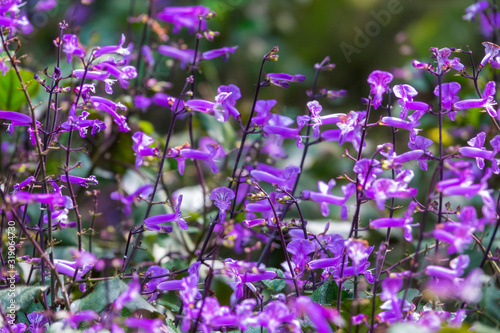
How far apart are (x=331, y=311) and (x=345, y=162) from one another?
180cm

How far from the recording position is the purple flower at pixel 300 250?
100cm

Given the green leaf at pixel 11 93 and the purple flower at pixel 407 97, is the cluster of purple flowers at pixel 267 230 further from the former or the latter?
the green leaf at pixel 11 93

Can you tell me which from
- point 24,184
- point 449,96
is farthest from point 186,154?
point 449,96

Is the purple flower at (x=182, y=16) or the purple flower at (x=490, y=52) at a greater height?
the purple flower at (x=490, y=52)

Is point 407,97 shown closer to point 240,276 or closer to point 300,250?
point 300,250

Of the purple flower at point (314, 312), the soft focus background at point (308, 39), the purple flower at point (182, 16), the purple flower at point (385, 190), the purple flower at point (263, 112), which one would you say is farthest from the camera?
the soft focus background at point (308, 39)

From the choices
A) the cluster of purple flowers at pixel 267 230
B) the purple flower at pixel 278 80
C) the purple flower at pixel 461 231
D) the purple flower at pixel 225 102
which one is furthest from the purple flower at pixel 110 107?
the purple flower at pixel 461 231

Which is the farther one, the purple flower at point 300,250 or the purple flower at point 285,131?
the purple flower at point 285,131

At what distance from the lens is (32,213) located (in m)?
1.55

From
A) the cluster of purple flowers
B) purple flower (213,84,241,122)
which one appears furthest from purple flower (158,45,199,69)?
purple flower (213,84,241,122)

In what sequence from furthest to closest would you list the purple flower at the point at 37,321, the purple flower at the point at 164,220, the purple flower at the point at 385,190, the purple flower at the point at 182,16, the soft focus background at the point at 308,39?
the soft focus background at the point at 308,39 < the purple flower at the point at 182,16 < the purple flower at the point at 164,220 < the purple flower at the point at 37,321 < the purple flower at the point at 385,190

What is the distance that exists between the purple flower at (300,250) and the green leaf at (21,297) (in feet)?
1.38

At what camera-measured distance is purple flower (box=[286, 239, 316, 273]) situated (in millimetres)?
999

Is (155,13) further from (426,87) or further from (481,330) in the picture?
(481,330)
